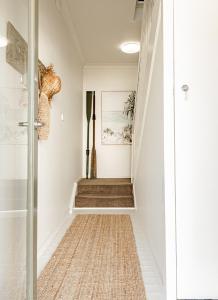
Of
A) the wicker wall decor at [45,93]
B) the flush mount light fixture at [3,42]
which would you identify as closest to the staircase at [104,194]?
the wicker wall decor at [45,93]

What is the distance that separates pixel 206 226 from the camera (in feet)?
5.46

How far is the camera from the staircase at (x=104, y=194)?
432 centimetres

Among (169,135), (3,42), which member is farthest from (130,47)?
(3,42)

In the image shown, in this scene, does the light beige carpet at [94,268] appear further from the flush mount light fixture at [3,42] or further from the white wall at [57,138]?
the flush mount light fixture at [3,42]

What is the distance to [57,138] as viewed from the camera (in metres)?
3.23

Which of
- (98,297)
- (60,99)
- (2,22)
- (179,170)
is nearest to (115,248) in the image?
(98,297)

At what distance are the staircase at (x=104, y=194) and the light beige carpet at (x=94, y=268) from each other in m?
1.03

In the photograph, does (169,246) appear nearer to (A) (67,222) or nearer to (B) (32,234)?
(B) (32,234)

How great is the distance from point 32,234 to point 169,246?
2.67ft

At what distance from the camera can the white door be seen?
1663 mm

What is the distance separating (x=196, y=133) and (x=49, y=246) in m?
1.78

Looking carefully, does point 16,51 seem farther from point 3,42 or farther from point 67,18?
point 67,18

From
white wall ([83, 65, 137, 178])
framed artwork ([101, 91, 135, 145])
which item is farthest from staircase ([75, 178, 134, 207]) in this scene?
framed artwork ([101, 91, 135, 145])

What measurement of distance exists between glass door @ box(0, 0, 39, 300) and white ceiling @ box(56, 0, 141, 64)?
201cm
